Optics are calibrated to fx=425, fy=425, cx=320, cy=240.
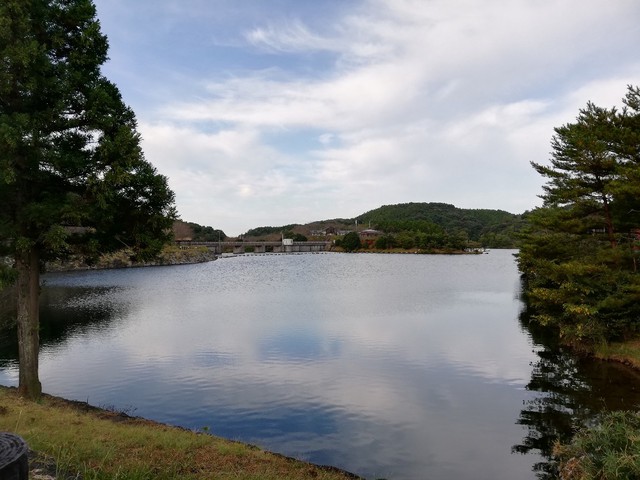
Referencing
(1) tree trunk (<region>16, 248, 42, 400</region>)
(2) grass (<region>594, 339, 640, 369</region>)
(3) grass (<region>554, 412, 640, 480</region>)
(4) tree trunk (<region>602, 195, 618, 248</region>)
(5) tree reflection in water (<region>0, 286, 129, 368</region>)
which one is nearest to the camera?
(3) grass (<region>554, 412, 640, 480</region>)

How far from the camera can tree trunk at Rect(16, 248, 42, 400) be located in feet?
52.5

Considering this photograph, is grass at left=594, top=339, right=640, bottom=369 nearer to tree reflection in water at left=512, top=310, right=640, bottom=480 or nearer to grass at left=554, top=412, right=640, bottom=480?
tree reflection in water at left=512, top=310, right=640, bottom=480

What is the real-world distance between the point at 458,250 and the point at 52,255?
18016 centimetres

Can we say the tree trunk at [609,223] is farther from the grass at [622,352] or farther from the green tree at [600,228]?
the grass at [622,352]

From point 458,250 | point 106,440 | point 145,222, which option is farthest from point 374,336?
point 458,250

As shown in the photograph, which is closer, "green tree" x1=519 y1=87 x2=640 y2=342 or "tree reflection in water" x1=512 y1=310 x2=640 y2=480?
"tree reflection in water" x1=512 y1=310 x2=640 y2=480

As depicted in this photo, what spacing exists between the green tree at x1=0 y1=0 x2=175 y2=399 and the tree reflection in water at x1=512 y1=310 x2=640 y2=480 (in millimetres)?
16370

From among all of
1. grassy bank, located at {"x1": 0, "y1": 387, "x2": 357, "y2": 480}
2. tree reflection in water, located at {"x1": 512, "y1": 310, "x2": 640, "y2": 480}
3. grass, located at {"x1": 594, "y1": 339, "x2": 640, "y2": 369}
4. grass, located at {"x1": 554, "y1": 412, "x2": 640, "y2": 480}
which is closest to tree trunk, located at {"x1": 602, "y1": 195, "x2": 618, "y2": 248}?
grass, located at {"x1": 594, "y1": 339, "x2": 640, "y2": 369}

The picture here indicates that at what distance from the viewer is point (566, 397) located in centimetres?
2002

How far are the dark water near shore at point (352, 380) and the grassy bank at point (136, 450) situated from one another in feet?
9.38

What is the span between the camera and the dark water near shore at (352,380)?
15.4 metres

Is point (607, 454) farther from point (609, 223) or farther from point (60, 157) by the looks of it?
point (609, 223)

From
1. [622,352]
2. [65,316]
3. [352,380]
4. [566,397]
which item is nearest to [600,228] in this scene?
[622,352]

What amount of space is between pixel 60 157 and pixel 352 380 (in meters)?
16.8
